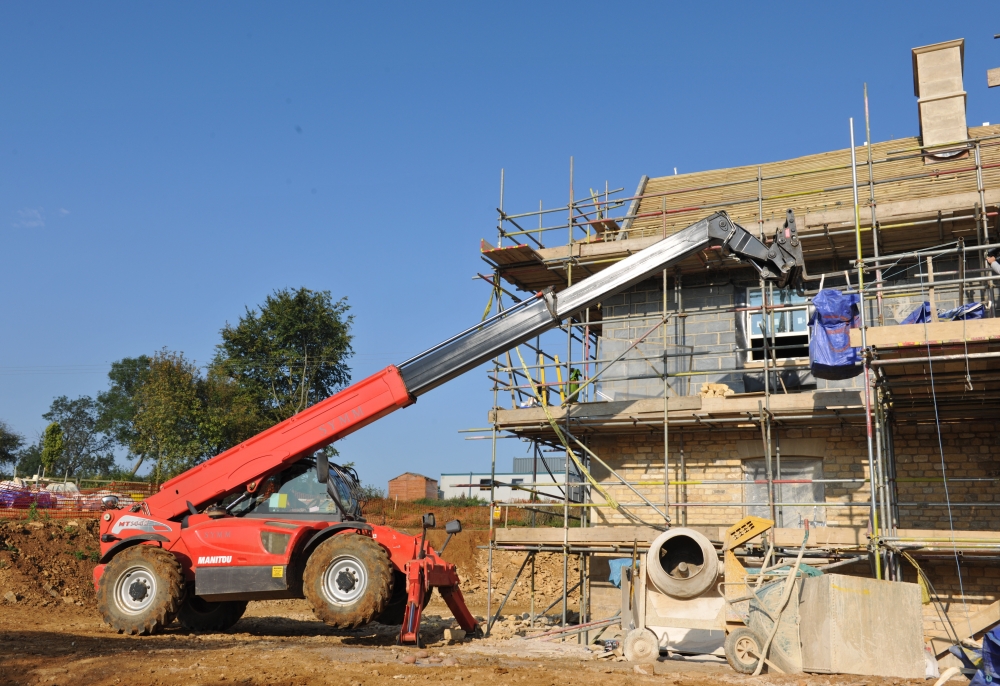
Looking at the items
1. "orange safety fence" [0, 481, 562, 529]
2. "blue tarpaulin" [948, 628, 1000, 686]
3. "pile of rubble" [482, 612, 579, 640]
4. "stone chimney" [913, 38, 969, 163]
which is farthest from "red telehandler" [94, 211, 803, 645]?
"blue tarpaulin" [948, 628, 1000, 686]

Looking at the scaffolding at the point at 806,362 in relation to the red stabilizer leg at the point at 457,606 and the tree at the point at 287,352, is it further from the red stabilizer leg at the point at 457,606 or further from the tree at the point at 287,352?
the tree at the point at 287,352

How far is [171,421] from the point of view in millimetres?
35281

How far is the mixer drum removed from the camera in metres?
9.98

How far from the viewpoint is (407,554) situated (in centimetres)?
1164

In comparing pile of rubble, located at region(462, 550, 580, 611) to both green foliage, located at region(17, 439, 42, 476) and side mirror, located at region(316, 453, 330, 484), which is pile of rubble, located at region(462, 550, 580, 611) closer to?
side mirror, located at region(316, 453, 330, 484)

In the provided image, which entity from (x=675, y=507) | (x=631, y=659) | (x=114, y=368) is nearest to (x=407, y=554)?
(x=631, y=659)

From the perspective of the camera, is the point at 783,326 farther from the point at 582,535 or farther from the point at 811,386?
the point at 582,535

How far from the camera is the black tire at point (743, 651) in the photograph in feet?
29.7

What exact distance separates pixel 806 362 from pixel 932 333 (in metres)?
3.69

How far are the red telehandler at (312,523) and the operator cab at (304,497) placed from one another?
2 centimetres

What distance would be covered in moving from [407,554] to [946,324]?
7.29 m

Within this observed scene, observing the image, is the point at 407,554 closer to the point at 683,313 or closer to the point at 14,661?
the point at 14,661

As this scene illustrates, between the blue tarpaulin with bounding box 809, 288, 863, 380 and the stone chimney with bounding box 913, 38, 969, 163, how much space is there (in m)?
5.18

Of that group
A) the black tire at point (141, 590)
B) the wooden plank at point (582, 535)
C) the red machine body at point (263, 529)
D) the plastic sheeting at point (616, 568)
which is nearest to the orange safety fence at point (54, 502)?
the red machine body at point (263, 529)
